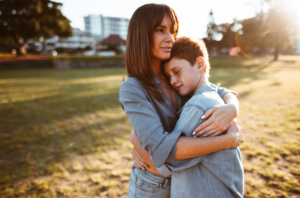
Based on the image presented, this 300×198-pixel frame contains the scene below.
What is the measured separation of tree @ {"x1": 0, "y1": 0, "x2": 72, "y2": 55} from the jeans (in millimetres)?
30693

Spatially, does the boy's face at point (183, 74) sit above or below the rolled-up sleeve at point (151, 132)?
above

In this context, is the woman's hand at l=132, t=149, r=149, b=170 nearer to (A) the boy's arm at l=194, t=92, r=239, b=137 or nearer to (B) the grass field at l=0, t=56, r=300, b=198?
(A) the boy's arm at l=194, t=92, r=239, b=137

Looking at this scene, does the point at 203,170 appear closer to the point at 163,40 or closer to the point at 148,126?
the point at 148,126

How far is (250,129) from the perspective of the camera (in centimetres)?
467

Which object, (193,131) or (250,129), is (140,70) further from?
A: (250,129)

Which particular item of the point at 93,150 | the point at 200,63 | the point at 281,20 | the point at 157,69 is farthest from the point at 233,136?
the point at 281,20

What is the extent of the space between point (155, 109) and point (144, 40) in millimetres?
583

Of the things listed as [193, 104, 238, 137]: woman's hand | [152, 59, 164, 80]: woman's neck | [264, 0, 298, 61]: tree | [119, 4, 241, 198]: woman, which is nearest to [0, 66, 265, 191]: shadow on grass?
[119, 4, 241, 198]: woman

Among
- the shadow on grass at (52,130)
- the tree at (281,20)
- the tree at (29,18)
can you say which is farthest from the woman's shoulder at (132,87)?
the tree at (29,18)

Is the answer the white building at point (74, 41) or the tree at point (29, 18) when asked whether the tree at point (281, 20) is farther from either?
the white building at point (74, 41)

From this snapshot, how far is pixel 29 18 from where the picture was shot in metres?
25.7

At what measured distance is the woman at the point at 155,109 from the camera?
1113 mm

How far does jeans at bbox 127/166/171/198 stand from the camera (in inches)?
55.9

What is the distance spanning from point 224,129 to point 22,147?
4707 millimetres
